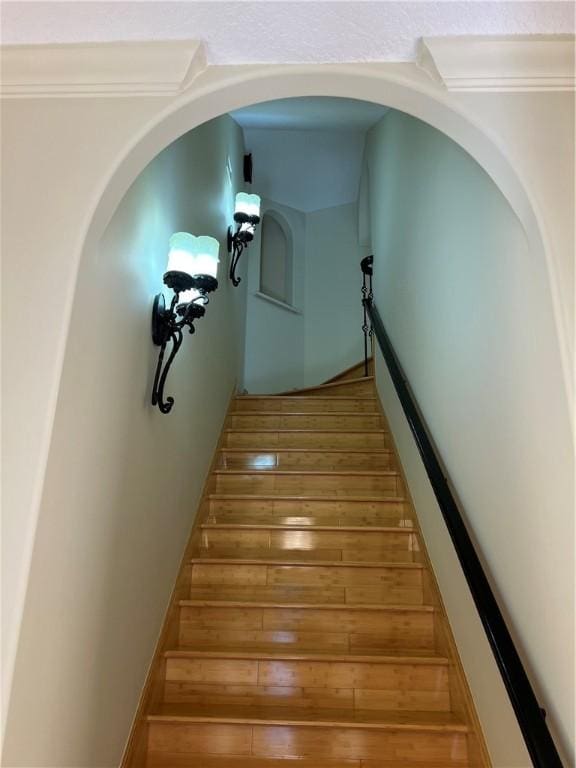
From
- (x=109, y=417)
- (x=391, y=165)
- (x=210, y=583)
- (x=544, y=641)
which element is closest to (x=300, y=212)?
(x=391, y=165)

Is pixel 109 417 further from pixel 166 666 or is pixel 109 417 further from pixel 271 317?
pixel 271 317

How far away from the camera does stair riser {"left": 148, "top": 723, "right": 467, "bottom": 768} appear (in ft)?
5.73

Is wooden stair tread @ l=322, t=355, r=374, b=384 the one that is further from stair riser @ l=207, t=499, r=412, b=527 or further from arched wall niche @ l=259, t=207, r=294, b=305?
stair riser @ l=207, t=499, r=412, b=527

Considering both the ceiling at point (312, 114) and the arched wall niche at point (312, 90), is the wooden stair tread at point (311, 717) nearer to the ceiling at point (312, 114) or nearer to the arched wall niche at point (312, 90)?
the arched wall niche at point (312, 90)

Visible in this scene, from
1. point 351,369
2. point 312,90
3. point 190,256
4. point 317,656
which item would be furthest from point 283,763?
point 351,369

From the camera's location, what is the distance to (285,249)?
→ 20.3ft

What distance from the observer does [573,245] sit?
45.2 inches

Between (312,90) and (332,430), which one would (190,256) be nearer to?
(312,90)

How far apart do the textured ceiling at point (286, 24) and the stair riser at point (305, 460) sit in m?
2.45

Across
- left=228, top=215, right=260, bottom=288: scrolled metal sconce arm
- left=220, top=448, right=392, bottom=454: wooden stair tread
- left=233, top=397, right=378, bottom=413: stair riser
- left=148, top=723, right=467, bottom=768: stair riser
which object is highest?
left=228, top=215, right=260, bottom=288: scrolled metal sconce arm

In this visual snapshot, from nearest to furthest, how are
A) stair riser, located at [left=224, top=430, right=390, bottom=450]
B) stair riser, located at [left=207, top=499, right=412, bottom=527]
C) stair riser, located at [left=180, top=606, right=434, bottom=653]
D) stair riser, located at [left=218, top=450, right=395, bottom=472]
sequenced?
stair riser, located at [left=180, top=606, right=434, bottom=653] → stair riser, located at [left=207, top=499, right=412, bottom=527] → stair riser, located at [left=218, top=450, right=395, bottom=472] → stair riser, located at [left=224, top=430, right=390, bottom=450]

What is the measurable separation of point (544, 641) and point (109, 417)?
1.25 m

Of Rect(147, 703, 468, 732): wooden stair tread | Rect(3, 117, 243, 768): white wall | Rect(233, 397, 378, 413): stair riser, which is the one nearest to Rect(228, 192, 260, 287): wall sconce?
Rect(233, 397, 378, 413): stair riser

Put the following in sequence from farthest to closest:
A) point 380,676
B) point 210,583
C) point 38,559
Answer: point 210,583, point 380,676, point 38,559
